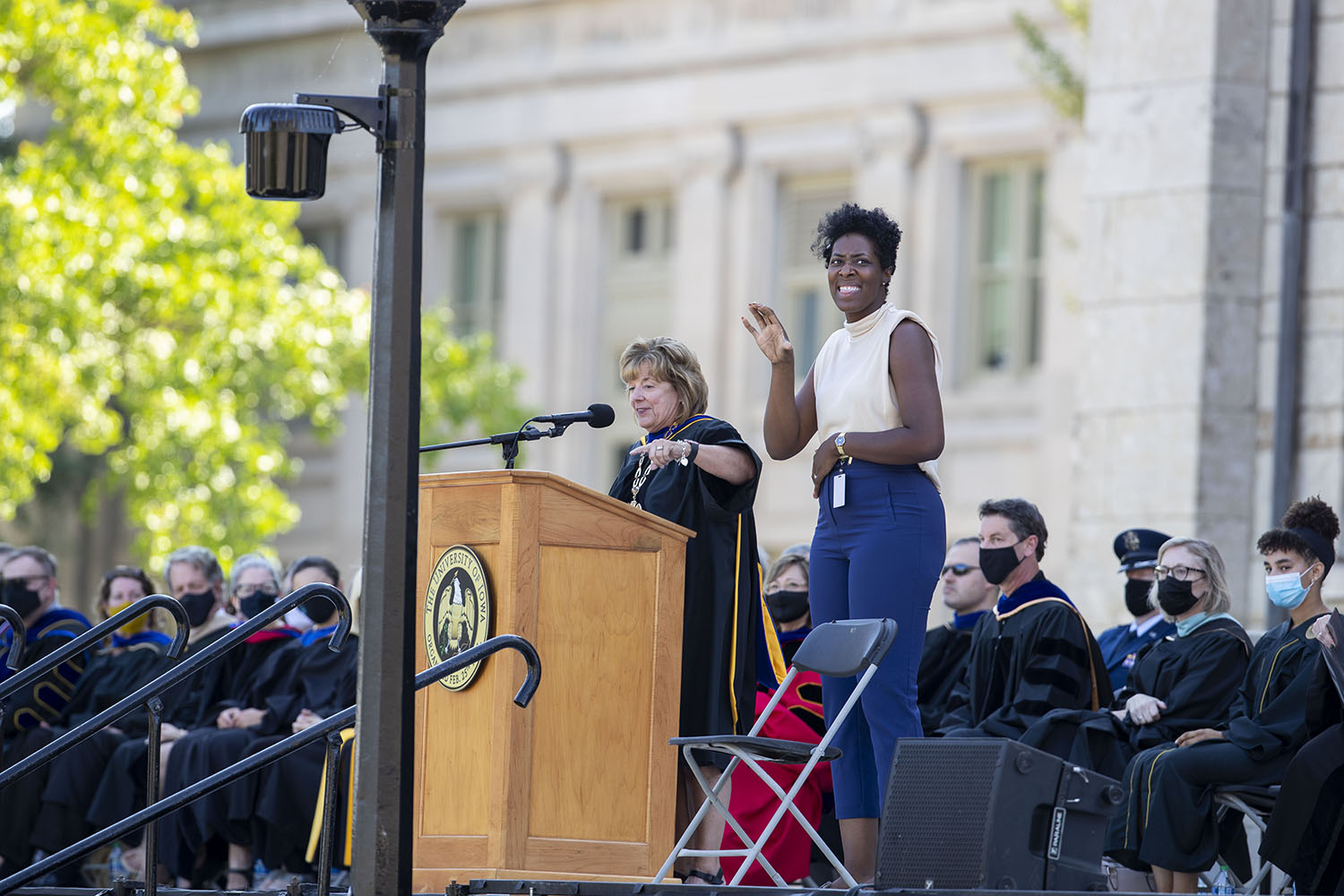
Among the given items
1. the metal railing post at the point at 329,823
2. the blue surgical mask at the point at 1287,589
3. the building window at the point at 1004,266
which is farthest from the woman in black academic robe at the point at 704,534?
the building window at the point at 1004,266

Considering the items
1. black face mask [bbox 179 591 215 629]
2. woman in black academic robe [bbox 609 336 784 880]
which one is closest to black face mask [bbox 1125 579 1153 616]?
woman in black academic robe [bbox 609 336 784 880]

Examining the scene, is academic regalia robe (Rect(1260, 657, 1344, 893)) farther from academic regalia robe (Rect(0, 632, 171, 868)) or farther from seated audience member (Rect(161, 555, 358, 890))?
academic regalia robe (Rect(0, 632, 171, 868))

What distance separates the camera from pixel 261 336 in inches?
776

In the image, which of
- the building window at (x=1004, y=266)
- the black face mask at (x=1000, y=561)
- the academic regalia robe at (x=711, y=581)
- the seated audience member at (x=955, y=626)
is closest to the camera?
the academic regalia robe at (x=711, y=581)

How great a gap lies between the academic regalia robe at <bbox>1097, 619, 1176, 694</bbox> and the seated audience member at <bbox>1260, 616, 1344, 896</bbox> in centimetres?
172

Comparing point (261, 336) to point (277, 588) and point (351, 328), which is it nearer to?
point (351, 328)

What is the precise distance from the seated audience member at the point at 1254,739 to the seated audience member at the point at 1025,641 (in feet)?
1.85

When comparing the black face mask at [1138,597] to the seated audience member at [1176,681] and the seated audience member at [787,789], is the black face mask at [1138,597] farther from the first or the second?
the seated audience member at [787,789]

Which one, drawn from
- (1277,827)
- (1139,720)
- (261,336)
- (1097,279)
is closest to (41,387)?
(261,336)

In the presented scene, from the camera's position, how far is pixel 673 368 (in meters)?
8.07

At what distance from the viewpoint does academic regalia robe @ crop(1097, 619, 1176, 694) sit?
1010cm

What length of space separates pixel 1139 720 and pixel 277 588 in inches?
188

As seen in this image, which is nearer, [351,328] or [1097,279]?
[1097,279]

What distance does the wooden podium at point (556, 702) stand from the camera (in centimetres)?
→ 724
